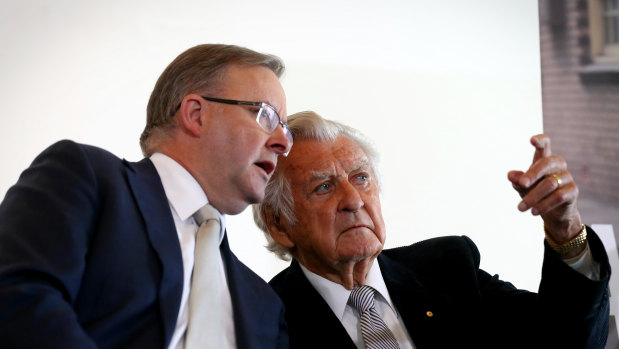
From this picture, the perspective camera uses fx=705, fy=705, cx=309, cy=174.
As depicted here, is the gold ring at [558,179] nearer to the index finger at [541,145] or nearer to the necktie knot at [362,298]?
the index finger at [541,145]

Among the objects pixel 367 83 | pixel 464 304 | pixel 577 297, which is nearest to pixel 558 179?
pixel 577 297

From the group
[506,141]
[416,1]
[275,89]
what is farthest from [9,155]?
[506,141]

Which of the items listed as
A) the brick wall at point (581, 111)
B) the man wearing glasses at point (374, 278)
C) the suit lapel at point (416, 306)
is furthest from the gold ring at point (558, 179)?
the brick wall at point (581, 111)

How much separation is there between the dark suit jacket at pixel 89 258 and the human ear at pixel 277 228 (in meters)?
0.55

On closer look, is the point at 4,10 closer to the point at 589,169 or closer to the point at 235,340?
the point at 235,340

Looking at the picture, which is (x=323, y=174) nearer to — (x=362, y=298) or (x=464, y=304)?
(x=362, y=298)

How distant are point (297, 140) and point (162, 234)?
2.41 feet

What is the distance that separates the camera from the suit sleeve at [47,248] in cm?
121

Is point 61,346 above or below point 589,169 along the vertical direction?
above

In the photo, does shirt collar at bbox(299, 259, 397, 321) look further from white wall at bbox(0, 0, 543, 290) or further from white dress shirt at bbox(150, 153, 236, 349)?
white wall at bbox(0, 0, 543, 290)

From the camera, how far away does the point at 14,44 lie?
282 cm

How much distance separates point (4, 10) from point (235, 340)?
1.89m

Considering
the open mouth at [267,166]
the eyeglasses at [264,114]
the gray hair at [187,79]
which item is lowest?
the open mouth at [267,166]

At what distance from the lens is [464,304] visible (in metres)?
2.08
